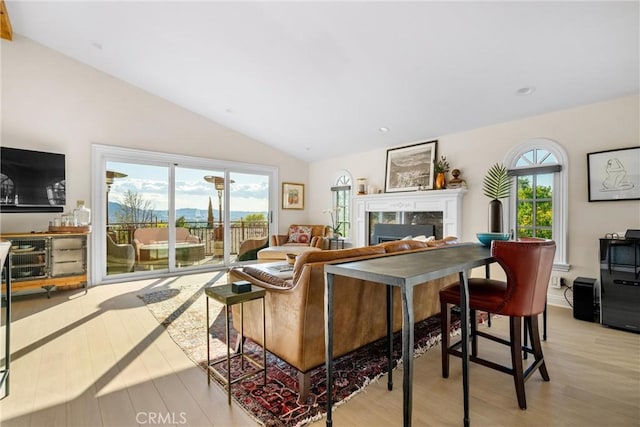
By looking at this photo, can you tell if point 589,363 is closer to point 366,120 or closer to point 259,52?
point 366,120

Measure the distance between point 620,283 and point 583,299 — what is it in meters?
0.39

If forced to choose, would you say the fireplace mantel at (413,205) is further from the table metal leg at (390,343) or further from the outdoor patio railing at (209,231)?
the table metal leg at (390,343)

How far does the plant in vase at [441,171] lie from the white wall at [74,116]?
440cm

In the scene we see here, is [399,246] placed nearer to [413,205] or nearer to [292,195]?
[413,205]

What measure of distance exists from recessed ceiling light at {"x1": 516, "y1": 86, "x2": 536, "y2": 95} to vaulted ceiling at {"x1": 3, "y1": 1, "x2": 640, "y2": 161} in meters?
0.02

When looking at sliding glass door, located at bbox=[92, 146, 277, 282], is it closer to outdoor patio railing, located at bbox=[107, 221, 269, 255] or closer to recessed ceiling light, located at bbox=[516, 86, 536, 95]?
outdoor patio railing, located at bbox=[107, 221, 269, 255]

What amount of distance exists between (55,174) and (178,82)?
222cm

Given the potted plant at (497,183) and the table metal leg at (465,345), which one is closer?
the table metal leg at (465,345)

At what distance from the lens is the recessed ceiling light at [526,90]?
341 centimetres

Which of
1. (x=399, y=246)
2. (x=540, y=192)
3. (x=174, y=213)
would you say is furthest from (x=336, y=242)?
(x=399, y=246)

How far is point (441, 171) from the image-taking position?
482 cm

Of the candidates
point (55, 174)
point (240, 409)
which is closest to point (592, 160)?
point (240, 409)

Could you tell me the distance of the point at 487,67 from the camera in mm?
3168

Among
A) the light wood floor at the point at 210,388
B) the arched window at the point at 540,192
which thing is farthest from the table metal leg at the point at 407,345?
the arched window at the point at 540,192
